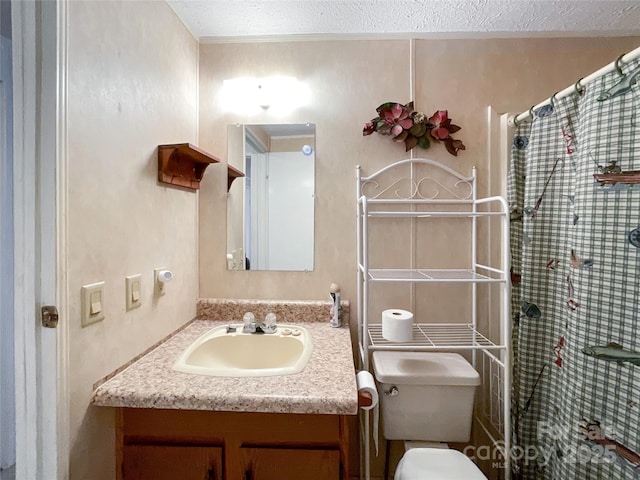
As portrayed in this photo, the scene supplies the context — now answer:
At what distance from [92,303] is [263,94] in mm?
Result: 1162

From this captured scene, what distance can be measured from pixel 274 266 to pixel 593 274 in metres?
1.22

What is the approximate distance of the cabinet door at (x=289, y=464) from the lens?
0.88 m

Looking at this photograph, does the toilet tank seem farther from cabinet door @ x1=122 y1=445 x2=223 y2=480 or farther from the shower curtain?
cabinet door @ x1=122 y1=445 x2=223 y2=480

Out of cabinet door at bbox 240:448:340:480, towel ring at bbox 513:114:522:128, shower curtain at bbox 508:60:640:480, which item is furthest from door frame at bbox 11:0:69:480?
towel ring at bbox 513:114:522:128

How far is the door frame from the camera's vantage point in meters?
0.76

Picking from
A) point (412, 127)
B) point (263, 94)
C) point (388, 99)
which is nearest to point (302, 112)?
point (263, 94)

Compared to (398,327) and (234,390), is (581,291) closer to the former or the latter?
(398,327)

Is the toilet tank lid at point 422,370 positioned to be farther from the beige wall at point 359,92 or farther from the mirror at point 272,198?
A: the mirror at point 272,198

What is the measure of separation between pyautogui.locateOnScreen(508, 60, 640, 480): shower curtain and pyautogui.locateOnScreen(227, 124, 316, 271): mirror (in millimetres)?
956

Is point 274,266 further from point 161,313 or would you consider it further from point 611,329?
point 611,329

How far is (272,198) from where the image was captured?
1.52 meters

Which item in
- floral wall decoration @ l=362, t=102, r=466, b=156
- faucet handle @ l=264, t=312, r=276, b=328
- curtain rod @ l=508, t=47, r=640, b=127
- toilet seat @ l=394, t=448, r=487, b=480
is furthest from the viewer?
floral wall decoration @ l=362, t=102, r=466, b=156

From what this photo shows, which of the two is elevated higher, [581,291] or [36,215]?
[36,215]

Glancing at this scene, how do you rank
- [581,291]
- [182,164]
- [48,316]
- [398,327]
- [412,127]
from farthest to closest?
[412,127], [182,164], [398,327], [581,291], [48,316]
